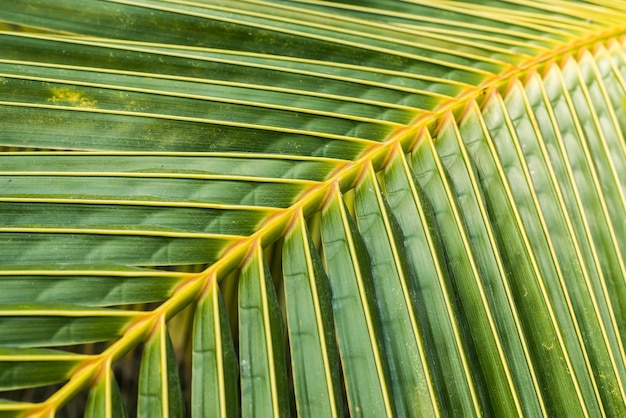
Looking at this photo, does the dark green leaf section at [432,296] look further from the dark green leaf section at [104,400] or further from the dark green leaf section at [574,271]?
the dark green leaf section at [104,400]

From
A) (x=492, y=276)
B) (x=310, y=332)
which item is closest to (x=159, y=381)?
(x=310, y=332)

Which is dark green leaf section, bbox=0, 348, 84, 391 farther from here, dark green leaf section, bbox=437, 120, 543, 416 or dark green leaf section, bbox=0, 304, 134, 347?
dark green leaf section, bbox=437, 120, 543, 416

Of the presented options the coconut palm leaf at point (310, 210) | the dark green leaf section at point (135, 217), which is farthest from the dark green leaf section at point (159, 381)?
the dark green leaf section at point (135, 217)

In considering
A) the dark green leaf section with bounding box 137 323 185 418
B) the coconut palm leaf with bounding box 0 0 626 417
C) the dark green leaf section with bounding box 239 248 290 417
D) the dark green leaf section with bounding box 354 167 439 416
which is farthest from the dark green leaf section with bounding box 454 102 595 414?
the dark green leaf section with bounding box 137 323 185 418

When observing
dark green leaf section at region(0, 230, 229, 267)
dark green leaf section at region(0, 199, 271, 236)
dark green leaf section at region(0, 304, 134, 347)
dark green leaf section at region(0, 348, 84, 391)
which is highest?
dark green leaf section at region(0, 199, 271, 236)

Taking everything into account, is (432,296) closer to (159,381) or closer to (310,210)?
(310,210)
